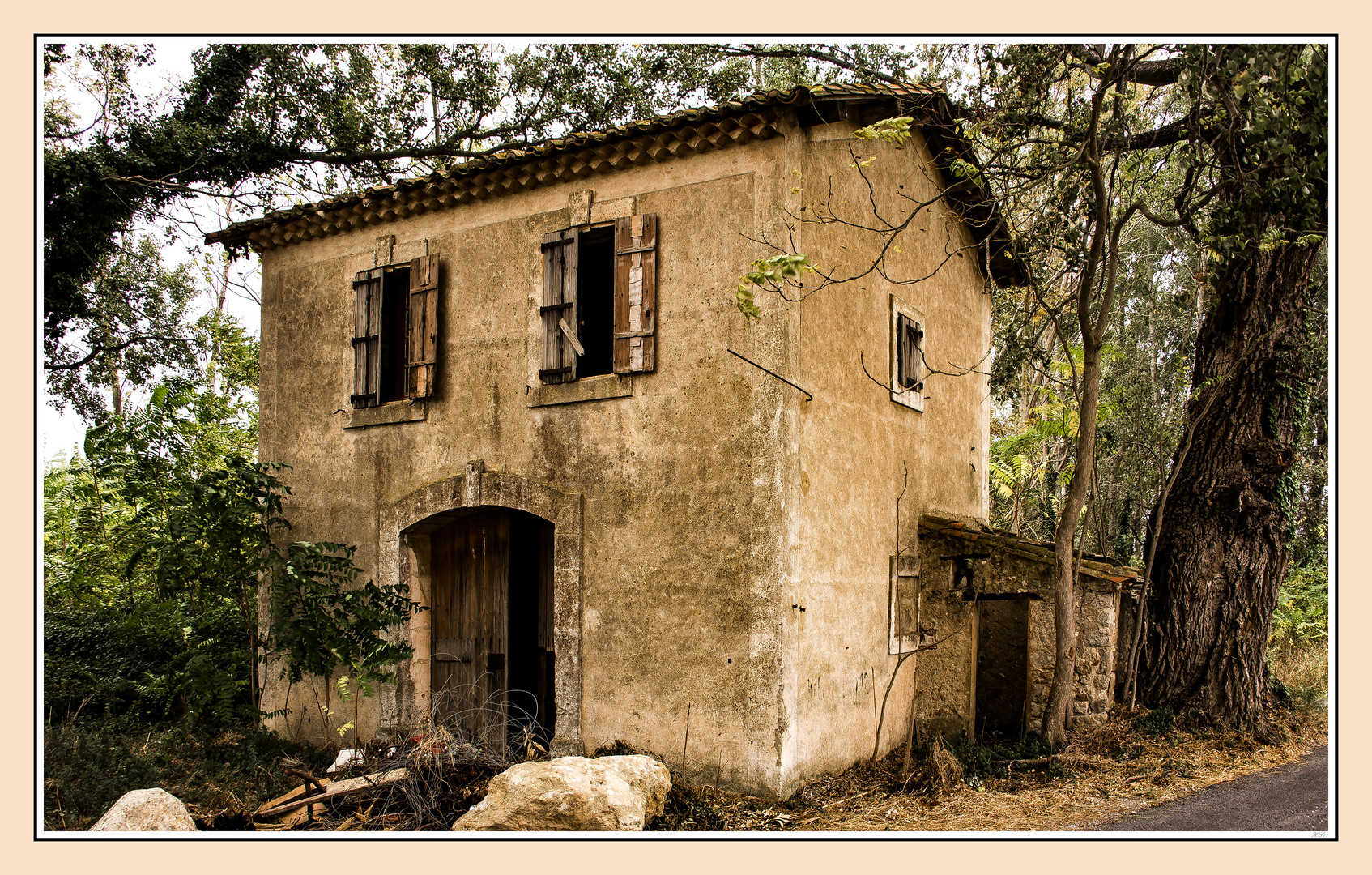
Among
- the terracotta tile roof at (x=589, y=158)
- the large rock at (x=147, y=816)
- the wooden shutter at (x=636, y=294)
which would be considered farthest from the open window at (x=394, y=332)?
the large rock at (x=147, y=816)

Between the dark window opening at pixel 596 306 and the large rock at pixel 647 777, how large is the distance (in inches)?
146

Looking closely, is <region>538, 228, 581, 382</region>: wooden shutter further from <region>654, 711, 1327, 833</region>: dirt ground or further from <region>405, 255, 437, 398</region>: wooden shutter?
<region>654, 711, 1327, 833</region>: dirt ground

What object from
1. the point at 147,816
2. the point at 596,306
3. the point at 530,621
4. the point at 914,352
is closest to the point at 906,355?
the point at 914,352

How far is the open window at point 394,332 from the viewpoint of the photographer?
30.9 ft

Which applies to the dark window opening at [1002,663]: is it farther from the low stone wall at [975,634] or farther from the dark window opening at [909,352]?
the dark window opening at [909,352]

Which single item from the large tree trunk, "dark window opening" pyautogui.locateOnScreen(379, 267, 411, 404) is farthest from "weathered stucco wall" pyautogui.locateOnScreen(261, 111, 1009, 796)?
the large tree trunk

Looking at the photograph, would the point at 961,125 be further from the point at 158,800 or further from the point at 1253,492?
the point at 158,800

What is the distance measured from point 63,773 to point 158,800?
145 centimetres

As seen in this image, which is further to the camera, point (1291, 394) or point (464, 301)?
point (1291, 394)

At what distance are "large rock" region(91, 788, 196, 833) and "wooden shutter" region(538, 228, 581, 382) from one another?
14.8 feet

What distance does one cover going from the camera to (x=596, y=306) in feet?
33.8

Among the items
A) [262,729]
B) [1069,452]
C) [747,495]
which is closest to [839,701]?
[747,495]

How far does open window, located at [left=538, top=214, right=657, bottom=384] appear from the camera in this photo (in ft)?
26.9

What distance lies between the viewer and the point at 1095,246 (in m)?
8.58
